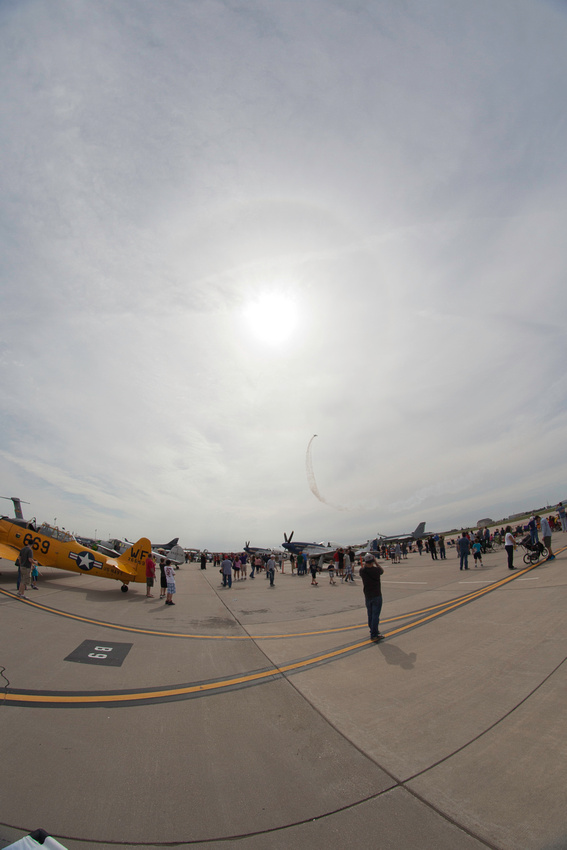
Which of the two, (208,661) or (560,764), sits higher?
(560,764)

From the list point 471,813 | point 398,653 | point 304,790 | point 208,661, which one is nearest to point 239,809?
point 304,790

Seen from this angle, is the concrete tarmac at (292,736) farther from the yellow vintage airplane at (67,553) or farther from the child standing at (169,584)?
the yellow vintage airplane at (67,553)

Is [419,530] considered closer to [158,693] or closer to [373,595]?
[373,595]

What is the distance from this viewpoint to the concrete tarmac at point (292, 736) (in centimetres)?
242

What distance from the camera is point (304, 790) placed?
9.24 feet

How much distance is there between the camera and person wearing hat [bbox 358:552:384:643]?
6383mm

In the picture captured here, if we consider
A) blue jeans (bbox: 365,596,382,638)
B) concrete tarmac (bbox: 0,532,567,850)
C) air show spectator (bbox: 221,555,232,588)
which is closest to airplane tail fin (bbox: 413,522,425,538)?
air show spectator (bbox: 221,555,232,588)

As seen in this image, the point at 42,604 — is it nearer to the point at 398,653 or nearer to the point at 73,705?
the point at 73,705

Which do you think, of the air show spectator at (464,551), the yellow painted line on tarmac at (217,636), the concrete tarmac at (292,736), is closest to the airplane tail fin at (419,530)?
the air show spectator at (464,551)

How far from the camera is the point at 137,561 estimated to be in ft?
46.6

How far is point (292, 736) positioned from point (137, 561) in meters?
12.5

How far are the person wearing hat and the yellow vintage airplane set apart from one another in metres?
10.0

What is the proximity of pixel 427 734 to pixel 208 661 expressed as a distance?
3711 millimetres

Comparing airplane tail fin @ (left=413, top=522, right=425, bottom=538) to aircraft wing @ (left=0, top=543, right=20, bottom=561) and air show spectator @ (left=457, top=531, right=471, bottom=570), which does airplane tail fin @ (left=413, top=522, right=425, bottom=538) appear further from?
aircraft wing @ (left=0, top=543, right=20, bottom=561)
